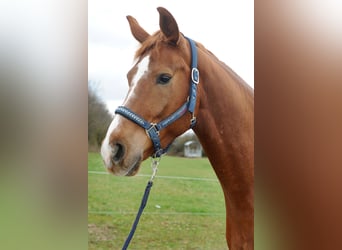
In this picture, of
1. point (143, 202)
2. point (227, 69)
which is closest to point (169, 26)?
point (227, 69)

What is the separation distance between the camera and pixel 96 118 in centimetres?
177

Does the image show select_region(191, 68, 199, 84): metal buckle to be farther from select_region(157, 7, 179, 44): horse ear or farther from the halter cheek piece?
select_region(157, 7, 179, 44): horse ear

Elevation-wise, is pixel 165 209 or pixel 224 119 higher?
pixel 224 119

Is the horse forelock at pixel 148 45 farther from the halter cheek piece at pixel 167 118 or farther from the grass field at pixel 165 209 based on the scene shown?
the grass field at pixel 165 209

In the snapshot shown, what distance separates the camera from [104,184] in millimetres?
1786

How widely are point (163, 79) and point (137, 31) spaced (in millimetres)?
287

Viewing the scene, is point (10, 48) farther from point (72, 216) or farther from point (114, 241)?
point (114, 241)

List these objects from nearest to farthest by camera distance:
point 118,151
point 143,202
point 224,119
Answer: point 118,151, point 224,119, point 143,202

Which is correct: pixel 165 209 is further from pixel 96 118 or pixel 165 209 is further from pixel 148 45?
pixel 148 45

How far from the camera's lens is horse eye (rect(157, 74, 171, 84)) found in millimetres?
1601

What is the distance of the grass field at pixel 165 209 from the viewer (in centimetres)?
180

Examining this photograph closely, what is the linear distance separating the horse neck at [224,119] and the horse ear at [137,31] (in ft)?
0.81

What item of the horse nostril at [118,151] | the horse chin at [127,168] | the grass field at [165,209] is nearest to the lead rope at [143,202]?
the grass field at [165,209]

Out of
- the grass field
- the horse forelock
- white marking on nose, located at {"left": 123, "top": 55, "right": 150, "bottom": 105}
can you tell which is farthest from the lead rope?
the horse forelock
